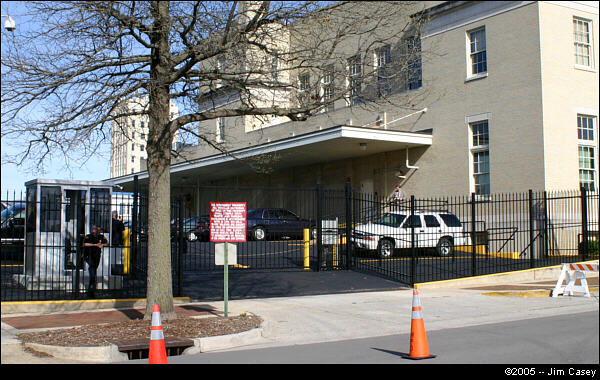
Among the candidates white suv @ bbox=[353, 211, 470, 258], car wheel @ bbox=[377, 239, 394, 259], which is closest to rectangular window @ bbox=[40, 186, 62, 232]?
white suv @ bbox=[353, 211, 470, 258]

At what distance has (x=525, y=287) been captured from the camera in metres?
16.8

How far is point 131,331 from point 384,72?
22.1ft

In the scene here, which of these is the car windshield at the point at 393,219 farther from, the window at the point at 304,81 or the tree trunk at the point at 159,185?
the tree trunk at the point at 159,185

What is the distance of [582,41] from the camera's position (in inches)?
943

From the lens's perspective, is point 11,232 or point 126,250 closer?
point 126,250

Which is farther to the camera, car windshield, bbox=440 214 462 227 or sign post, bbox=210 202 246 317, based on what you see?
car windshield, bbox=440 214 462 227

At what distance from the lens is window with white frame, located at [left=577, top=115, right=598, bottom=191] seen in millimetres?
23391

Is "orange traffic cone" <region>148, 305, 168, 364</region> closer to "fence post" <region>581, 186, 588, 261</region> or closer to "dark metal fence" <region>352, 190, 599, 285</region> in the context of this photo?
"dark metal fence" <region>352, 190, 599, 285</region>

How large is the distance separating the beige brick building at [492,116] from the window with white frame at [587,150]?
0.04 metres

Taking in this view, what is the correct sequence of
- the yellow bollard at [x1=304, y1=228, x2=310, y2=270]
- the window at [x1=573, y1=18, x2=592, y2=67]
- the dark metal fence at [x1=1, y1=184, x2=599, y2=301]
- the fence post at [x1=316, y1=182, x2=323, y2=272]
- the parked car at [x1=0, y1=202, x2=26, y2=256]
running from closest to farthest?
1. the dark metal fence at [x1=1, y1=184, x2=599, y2=301]
2. the parked car at [x1=0, y1=202, x2=26, y2=256]
3. the fence post at [x1=316, y1=182, x2=323, y2=272]
4. the yellow bollard at [x1=304, y1=228, x2=310, y2=270]
5. the window at [x1=573, y1=18, x2=592, y2=67]

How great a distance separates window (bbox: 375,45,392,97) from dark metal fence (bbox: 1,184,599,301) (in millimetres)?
4483

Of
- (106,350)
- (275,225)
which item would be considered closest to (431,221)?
(275,225)

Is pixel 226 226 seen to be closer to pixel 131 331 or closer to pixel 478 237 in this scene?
pixel 131 331
